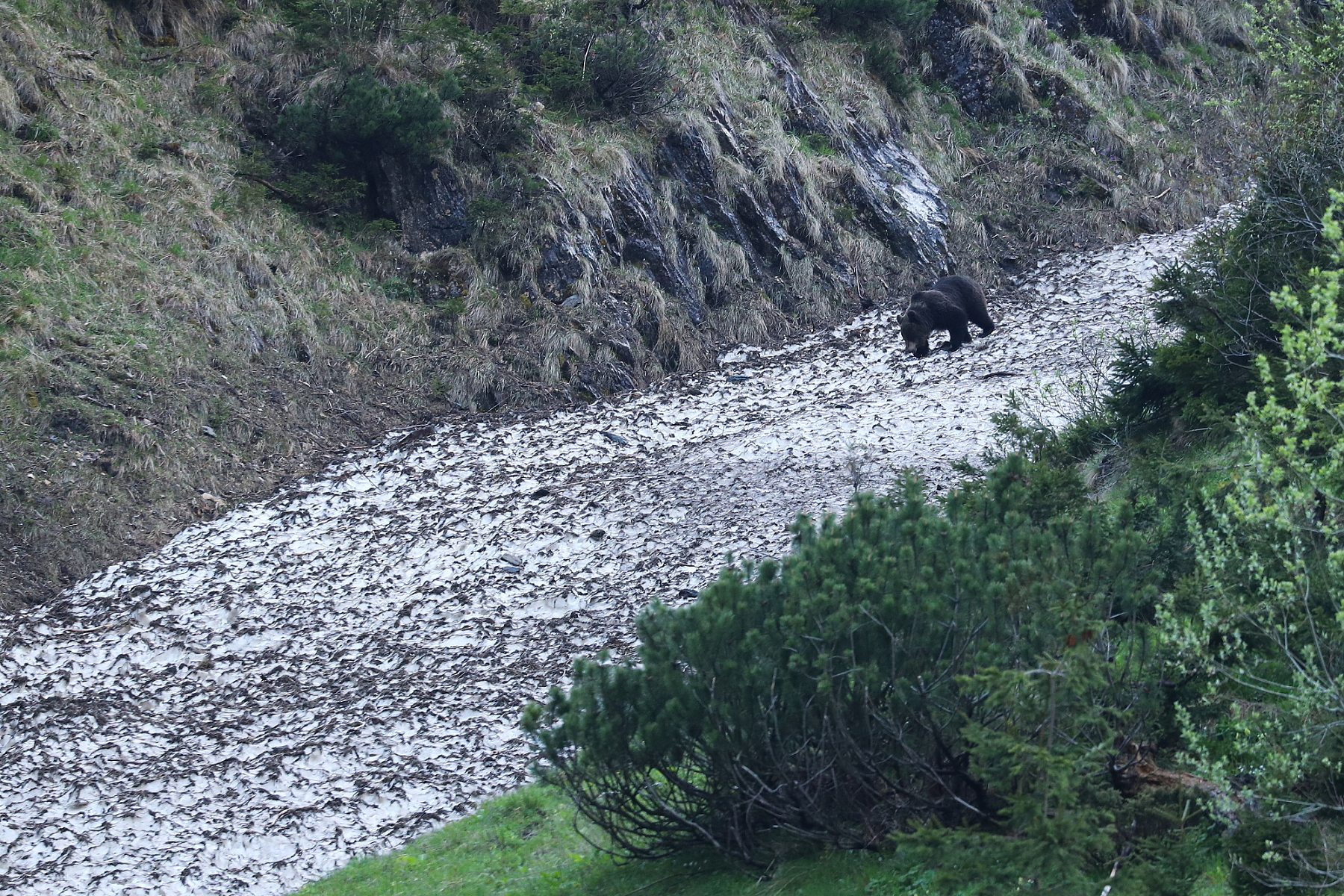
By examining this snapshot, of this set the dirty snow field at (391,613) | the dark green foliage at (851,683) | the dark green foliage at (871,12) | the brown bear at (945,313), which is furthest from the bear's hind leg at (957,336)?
the dark green foliage at (871,12)

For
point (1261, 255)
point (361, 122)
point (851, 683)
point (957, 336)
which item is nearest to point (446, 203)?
point (361, 122)

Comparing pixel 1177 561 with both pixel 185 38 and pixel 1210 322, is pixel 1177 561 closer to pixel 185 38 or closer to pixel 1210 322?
pixel 1210 322

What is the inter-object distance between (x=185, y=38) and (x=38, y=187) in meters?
4.20

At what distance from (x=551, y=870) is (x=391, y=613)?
11.0 feet

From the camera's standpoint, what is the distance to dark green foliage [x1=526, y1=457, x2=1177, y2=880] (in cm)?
470

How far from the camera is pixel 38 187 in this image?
469 inches

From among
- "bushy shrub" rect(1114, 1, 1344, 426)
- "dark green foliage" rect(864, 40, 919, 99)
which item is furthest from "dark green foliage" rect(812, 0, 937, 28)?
"bushy shrub" rect(1114, 1, 1344, 426)

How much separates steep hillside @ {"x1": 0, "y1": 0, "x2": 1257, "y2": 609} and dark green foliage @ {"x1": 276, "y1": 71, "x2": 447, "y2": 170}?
0.04m

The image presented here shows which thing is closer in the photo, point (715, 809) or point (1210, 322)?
point (715, 809)

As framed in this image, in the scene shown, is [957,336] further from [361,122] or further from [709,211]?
[361,122]

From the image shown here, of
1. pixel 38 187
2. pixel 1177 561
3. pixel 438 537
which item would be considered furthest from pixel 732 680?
pixel 38 187

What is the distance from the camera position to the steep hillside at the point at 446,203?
10.9 meters

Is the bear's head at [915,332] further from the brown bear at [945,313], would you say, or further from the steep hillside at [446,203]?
the steep hillside at [446,203]

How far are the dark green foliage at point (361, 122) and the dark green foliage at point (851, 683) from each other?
10.5m
